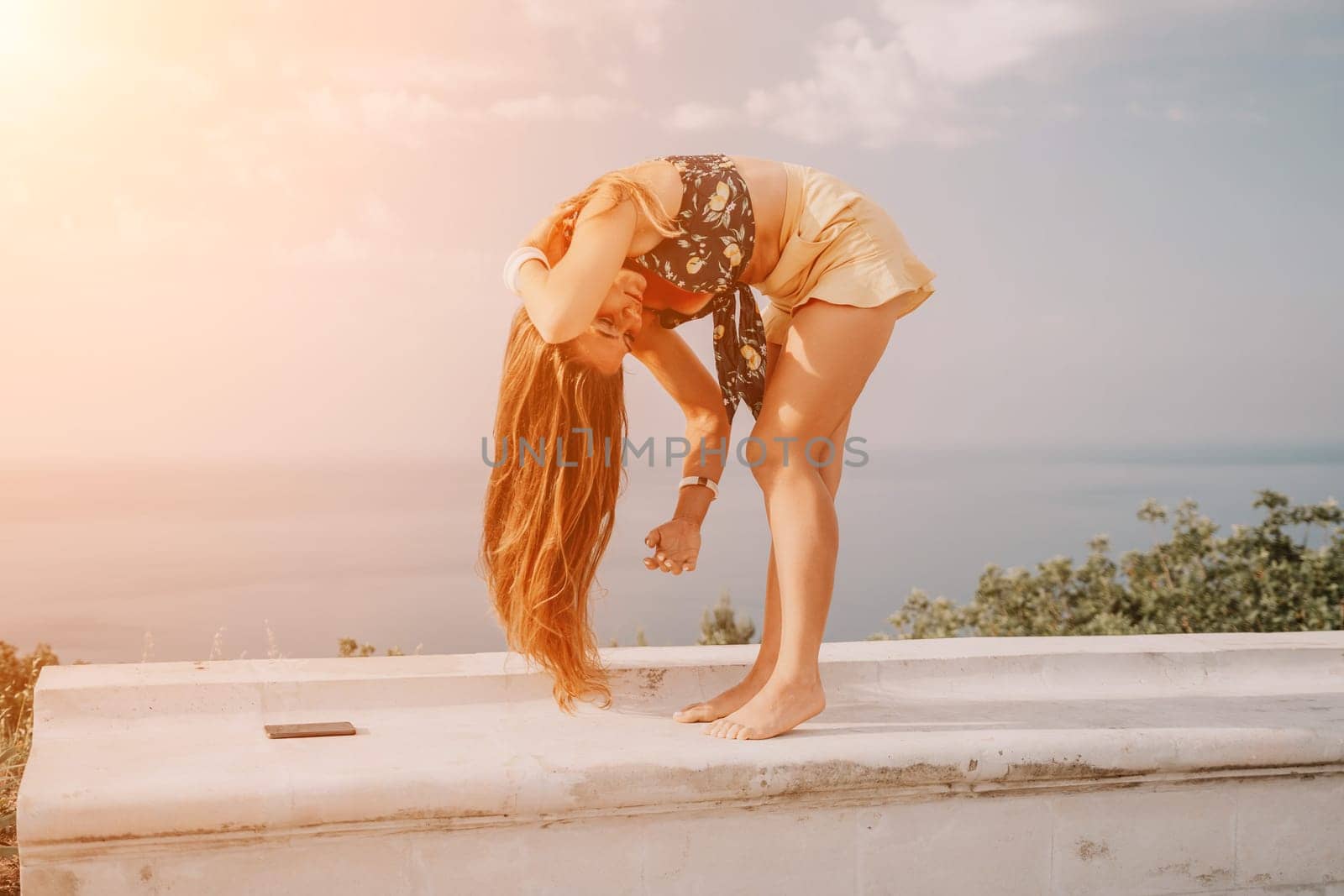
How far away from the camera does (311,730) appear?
7.96 feet

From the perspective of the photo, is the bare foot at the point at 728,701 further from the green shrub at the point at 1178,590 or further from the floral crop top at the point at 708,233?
the green shrub at the point at 1178,590

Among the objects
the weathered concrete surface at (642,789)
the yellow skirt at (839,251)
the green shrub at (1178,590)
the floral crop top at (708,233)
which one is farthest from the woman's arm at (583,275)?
the green shrub at (1178,590)

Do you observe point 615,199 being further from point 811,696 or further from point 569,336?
point 811,696

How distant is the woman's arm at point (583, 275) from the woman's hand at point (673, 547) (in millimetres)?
548

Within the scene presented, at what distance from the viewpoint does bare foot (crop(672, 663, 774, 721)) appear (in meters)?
2.55

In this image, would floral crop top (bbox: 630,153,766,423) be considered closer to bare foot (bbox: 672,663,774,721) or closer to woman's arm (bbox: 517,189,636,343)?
woman's arm (bbox: 517,189,636,343)

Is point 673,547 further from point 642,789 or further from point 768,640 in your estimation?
point 642,789

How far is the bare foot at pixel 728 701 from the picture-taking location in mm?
2549

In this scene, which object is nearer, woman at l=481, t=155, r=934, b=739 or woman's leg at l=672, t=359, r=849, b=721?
woman at l=481, t=155, r=934, b=739

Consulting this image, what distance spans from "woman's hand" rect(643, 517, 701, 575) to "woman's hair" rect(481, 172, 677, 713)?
104 millimetres

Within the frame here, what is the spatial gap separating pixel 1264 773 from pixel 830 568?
0.93 metres

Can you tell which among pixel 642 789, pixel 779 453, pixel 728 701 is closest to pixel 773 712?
pixel 728 701

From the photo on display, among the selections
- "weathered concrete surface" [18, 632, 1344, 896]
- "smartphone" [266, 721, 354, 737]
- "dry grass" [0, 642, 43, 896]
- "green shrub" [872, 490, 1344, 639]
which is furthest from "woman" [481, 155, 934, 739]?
"green shrub" [872, 490, 1344, 639]

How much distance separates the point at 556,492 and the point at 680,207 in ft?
2.10
